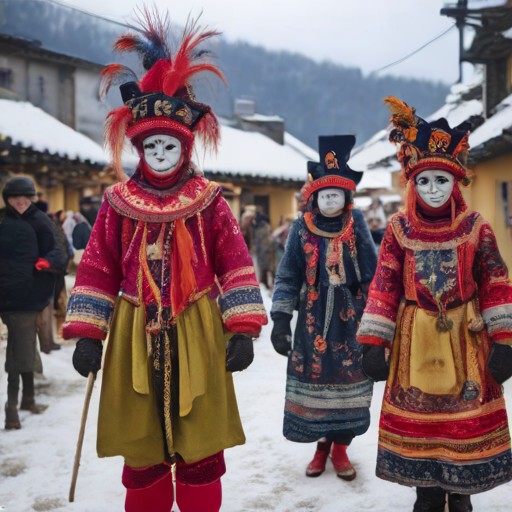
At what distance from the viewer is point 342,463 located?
378 cm

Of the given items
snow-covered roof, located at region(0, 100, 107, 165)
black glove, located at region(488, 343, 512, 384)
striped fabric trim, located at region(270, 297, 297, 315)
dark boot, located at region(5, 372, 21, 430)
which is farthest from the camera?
snow-covered roof, located at region(0, 100, 107, 165)

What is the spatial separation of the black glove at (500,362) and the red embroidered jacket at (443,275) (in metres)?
0.05

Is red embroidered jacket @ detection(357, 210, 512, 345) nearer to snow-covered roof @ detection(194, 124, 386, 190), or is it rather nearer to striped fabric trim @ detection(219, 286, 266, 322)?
striped fabric trim @ detection(219, 286, 266, 322)

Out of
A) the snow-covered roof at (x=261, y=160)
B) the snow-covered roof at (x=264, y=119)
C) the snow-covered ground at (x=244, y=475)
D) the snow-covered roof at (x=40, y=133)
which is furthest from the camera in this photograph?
the snow-covered roof at (x=264, y=119)

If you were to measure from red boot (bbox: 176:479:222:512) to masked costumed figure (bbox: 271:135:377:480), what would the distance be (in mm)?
1049

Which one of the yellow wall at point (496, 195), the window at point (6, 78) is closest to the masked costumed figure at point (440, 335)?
the yellow wall at point (496, 195)

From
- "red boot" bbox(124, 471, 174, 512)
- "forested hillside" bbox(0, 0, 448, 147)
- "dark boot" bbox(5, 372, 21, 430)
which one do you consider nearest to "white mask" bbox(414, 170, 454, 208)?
"red boot" bbox(124, 471, 174, 512)

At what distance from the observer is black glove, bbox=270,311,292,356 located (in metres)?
3.73

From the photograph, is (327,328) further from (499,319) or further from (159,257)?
(159,257)

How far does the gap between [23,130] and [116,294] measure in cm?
1213

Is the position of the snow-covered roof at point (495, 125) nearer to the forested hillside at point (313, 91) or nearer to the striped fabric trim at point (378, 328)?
the striped fabric trim at point (378, 328)

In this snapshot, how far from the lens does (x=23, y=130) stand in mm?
13711

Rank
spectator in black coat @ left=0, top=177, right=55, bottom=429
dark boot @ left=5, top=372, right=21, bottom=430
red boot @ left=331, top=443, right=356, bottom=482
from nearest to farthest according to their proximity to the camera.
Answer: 1. red boot @ left=331, top=443, right=356, bottom=482
2. dark boot @ left=5, top=372, right=21, bottom=430
3. spectator in black coat @ left=0, top=177, right=55, bottom=429

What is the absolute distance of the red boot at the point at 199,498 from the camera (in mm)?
2826
